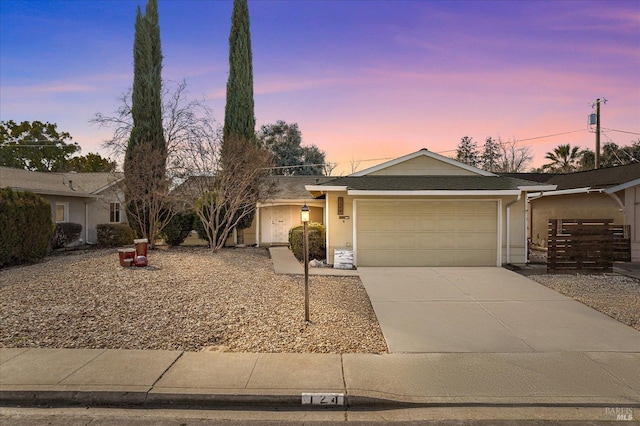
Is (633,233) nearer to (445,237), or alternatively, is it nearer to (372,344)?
(445,237)

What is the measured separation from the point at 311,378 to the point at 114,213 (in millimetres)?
19804

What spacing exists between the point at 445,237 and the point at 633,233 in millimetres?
6619

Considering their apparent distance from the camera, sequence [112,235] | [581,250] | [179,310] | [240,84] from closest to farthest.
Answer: [179,310] → [581,250] → [240,84] → [112,235]

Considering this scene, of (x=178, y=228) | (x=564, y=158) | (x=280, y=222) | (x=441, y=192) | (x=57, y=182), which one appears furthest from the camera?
(x=564, y=158)

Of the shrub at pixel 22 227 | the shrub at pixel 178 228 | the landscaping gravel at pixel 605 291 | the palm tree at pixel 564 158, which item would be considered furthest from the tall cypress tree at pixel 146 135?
the palm tree at pixel 564 158

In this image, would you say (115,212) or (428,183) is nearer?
(428,183)

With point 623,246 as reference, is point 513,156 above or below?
above

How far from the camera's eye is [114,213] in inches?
784

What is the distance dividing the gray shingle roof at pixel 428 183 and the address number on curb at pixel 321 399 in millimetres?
7614

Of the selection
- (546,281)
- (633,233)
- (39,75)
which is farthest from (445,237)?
(39,75)

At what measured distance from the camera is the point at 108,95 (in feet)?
48.0

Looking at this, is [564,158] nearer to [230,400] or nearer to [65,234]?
[230,400]

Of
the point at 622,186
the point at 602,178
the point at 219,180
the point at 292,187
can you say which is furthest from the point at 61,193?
the point at 602,178

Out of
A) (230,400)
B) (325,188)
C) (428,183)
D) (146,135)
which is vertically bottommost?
(230,400)
